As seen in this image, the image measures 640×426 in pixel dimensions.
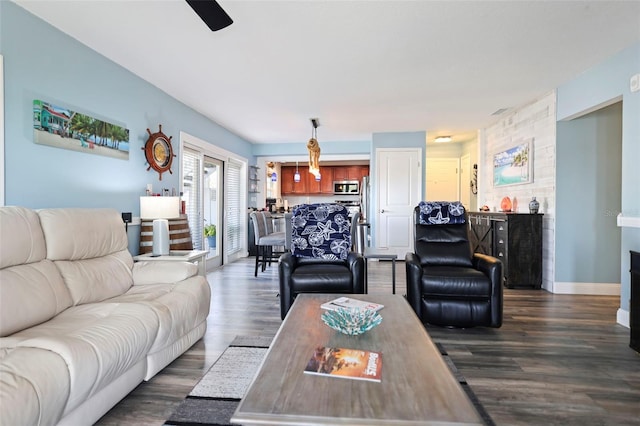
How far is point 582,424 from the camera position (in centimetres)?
157

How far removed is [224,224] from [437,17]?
4778 millimetres

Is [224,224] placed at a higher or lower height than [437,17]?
lower

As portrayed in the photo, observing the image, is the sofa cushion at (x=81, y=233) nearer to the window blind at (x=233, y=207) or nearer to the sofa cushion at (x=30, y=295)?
the sofa cushion at (x=30, y=295)

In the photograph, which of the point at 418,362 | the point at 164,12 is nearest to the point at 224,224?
the point at 164,12

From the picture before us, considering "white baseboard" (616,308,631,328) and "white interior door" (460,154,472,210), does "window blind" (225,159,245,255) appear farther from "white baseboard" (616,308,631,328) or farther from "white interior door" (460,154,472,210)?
"white baseboard" (616,308,631,328)

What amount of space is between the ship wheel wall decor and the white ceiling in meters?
0.59

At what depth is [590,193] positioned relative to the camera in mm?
3865

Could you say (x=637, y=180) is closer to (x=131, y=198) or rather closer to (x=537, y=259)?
(x=537, y=259)

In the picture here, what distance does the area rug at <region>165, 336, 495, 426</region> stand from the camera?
1.61 metres

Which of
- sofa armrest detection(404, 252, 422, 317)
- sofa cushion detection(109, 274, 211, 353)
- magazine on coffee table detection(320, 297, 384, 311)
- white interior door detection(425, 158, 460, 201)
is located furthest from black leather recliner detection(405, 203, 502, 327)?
white interior door detection(425, 158, 460, 201)

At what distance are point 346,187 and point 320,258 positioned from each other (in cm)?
610

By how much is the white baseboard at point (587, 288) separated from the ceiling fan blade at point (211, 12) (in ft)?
14.8

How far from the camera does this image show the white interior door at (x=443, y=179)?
24.6 ft

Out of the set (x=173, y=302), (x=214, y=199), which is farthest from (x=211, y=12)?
(x=214, y=199)
